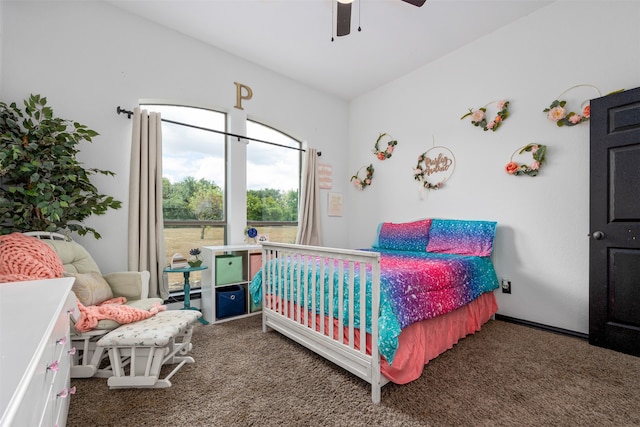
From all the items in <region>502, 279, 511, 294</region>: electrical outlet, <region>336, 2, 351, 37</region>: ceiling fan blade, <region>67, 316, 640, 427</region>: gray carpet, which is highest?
<region>336, 2, 351, 37</region>: ceiling fan blade

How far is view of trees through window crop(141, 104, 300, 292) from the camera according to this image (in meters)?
3.03

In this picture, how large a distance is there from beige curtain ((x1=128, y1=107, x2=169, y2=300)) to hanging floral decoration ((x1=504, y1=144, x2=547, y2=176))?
132 inches

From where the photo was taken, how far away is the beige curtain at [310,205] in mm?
3831

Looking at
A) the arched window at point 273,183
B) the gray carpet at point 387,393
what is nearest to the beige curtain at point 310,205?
the arched window at point 273,183

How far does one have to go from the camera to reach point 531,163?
2672 millimetres

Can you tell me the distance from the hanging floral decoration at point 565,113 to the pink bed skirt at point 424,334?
65.0 inches

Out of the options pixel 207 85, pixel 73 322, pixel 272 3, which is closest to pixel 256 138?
pixel 207 85

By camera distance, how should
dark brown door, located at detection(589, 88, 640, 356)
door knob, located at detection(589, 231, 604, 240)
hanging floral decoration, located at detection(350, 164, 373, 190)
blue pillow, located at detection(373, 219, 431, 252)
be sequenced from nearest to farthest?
dark brown door, located at detection(589, 88, 640, 356) < door knob, located at detection(589, 231, 604, 240) < blue pillow, located at detection(373, 219, 431, 252) < hanging floral decoration, located at detection(350, 164, 373, 190)

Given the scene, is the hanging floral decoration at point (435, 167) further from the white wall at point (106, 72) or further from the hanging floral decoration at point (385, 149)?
the white wall at point (106, 72)

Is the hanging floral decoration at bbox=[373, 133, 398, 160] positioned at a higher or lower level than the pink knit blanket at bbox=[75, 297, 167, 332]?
higher

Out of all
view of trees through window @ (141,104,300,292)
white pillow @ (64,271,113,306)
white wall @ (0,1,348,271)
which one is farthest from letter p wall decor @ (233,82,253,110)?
white pillow @ (64,271,113,306)

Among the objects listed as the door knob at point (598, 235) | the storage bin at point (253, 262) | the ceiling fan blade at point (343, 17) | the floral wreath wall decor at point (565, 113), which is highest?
the ceiling fan blade at point (343, 17)

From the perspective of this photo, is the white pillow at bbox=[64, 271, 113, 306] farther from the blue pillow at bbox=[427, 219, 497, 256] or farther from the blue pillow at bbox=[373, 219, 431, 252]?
the blue pillow at bbox=[427, 219, 497, 256]

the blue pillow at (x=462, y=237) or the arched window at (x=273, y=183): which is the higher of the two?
the arched window at (x=273, y=183)
